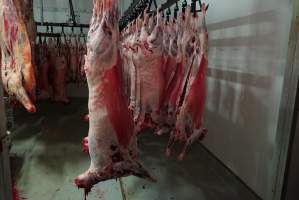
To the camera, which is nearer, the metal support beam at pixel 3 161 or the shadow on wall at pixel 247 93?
the metal support beam at pixel 3 161

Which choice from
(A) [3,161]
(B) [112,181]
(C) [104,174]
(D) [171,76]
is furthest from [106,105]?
(B) [112,181]

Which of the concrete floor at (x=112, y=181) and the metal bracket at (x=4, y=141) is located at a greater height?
the metal bracket at (x=4, y=141)

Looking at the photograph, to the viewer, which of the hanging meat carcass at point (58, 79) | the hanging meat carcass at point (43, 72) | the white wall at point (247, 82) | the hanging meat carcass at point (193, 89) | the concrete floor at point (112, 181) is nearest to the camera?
the hanging meat carcass at point (193, 89)

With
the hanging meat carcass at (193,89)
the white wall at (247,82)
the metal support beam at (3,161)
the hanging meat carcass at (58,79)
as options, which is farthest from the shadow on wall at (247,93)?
the hanging meat carcass at (58,79)

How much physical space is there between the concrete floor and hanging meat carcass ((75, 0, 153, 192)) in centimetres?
78

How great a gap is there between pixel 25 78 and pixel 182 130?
2.86ft

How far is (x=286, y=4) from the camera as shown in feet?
4.89

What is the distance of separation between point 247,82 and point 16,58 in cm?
157

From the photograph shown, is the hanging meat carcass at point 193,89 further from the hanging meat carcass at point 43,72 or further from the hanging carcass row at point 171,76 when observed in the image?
the hanging meat carcass at point 43,72

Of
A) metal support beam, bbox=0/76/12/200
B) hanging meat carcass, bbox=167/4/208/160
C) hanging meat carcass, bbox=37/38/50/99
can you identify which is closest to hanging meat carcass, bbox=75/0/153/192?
metal support beam, bbox=0/76/12/200

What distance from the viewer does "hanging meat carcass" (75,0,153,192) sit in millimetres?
955

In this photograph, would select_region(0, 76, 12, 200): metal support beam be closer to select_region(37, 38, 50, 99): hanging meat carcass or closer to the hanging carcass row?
the hanging carcass row

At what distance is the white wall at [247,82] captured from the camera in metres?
1.60

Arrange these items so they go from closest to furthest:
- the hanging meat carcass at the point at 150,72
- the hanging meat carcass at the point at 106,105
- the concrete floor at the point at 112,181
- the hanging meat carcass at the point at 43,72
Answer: the hanging meat carcass at the point at 106,105 → the hanging meat carcass at the point at 150,72 → the concrete floor at the point at 112,181 → the hanging meat carcass at the point at 43,72
